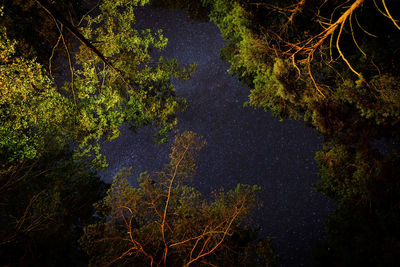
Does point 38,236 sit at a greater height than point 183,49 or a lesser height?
lesser

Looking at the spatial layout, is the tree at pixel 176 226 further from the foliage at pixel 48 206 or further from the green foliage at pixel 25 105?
the green foliage at pixel 25 105

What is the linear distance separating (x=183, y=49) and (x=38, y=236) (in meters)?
11.0

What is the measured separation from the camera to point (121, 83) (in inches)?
349

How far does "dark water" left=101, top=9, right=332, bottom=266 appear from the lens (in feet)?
35.4

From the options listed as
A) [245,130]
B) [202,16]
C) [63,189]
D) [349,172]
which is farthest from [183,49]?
[349,172]

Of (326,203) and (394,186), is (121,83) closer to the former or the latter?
(394,186)

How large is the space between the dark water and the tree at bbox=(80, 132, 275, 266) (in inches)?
183

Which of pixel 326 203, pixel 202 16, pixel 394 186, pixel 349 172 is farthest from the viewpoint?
pixel 326 203

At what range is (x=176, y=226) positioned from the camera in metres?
6.37

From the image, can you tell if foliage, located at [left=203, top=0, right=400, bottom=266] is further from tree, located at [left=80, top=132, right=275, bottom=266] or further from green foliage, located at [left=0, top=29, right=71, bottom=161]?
green foliage, located at [left=0, top=29, right=71, bottom=161]

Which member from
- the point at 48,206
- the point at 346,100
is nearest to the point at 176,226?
the point at 48,206

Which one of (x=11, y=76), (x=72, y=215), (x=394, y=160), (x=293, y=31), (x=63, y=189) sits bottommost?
(x=72, y=215)

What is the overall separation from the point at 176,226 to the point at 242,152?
7.24 metres

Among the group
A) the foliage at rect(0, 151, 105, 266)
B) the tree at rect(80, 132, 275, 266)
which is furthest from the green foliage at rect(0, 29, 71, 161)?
the tree at rect(80, 132, 275, 266)
